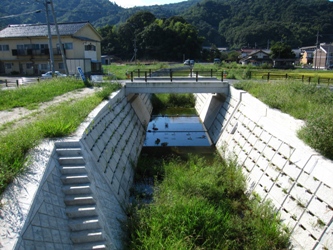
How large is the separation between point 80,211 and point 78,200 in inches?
14.0

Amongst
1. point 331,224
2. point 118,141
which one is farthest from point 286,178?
point 118,141

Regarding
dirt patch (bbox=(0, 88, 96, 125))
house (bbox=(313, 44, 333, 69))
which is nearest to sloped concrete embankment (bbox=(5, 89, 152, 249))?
dirt patch (bbox=(0, 88, 96, 125))

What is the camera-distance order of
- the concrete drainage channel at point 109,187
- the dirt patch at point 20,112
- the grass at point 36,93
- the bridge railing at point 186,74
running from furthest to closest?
the bridge railing at point 186,74
the grass at point 36,93
the dirt patch at point 20,112
the concrete drainage channel at point 109,187

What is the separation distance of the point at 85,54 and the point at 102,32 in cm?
4356

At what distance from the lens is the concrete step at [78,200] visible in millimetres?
7426

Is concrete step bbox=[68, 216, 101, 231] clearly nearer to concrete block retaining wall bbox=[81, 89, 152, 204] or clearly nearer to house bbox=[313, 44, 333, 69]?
concrete block retaining wall bbox=[81, 89, 152, 204]

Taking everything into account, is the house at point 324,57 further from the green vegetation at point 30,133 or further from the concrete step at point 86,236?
the concrete step at point 86,236

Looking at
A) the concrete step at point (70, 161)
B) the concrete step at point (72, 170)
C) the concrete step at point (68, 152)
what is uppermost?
the concrete step at point (68, 152)

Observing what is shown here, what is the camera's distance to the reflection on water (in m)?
18.6

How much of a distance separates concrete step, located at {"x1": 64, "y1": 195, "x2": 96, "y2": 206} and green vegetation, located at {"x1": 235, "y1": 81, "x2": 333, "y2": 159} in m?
6.72

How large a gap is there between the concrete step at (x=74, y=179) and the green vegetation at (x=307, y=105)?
6856 mm

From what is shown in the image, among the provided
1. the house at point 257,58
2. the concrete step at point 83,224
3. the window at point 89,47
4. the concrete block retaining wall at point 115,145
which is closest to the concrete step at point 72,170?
the concrete block retaining wall at point 115,145

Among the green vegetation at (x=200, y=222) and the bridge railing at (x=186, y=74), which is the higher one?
the bridge railing at (x=186, y=74)

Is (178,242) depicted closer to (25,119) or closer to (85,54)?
(25,119)
